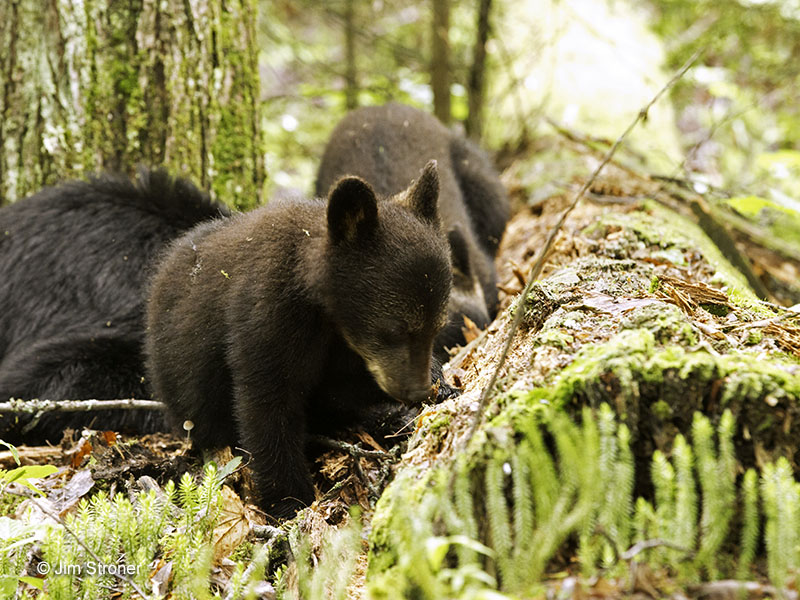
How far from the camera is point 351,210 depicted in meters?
3.42

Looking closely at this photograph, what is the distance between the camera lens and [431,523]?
81.5 inches

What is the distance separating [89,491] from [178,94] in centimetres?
314

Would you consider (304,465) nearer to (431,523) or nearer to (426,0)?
(431,523)

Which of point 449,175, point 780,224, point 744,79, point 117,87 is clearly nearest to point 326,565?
point 117,87

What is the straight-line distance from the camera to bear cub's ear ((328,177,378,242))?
334cm

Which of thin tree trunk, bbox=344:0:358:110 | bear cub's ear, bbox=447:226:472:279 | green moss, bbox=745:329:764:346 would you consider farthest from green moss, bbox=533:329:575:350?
thin tree trunk, bbox=344:0:358:110

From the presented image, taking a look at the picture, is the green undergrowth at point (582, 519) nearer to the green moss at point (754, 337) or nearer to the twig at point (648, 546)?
the twig at point (648, 546)

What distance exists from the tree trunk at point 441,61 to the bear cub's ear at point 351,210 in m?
6.32

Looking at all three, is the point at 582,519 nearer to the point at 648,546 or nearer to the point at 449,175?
the point at 648,546

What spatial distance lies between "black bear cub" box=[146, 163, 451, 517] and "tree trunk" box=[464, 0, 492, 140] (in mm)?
6207

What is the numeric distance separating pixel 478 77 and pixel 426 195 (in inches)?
249

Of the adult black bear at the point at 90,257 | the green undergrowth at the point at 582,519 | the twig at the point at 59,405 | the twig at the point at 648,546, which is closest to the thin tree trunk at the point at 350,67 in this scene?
the adult black bear at the point at 90,257

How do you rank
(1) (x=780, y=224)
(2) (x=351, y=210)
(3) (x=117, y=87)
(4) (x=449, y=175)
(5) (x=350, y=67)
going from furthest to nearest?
1. (5) (x=350, y=67)
2. (1) (x=780, y=224)
3. (4) (x=449, y=175)
4. (3) (x=117, y=87)
5. (2) (x=351, y=210)

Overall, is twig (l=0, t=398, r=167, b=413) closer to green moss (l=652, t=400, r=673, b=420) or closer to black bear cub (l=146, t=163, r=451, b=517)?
black bear cub (l=146, t=163, r=451, b=517)
